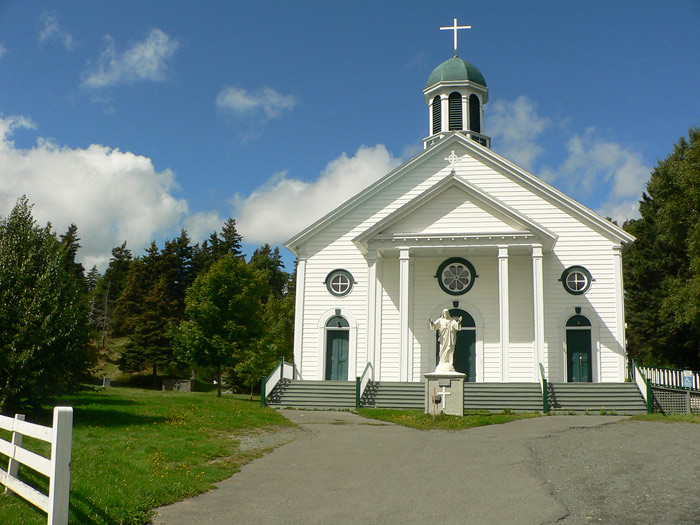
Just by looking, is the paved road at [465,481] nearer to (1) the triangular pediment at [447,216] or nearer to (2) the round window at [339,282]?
(1) the triangular pediment at [447,216]

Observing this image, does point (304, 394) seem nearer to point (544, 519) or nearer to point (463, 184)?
point (463, 184)

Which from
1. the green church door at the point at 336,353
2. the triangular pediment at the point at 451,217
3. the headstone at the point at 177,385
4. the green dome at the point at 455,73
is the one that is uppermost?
the green dome at the point at 455,73

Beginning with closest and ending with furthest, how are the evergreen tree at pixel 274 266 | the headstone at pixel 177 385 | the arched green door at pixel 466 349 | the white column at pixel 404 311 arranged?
the white column at pixel 404 311 → the arched green door at pixel 466 349 → the headstone at pixel 177 385 → the evergreen tree at pixel 274 266

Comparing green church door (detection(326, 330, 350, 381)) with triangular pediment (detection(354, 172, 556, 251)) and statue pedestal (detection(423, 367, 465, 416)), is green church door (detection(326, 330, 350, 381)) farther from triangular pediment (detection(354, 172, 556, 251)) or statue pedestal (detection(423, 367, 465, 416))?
statue pedestal (detection(423, 367, 465, 416))

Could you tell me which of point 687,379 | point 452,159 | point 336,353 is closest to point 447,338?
point 336,353

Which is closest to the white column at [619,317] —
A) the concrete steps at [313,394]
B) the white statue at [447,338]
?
the white statue at [447,338]

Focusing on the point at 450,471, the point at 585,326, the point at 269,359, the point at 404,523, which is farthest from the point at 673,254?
the point at 404,523

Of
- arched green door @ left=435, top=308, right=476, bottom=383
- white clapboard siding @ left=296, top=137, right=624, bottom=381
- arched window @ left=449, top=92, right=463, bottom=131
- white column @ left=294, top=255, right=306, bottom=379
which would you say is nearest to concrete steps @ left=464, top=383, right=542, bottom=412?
white clapboard siding @ left=296, top=137, right=624, bottom=381

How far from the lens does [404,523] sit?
649cm

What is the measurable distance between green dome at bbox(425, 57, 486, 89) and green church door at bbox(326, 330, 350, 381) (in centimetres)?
1290

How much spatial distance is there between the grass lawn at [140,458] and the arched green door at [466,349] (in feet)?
29.5

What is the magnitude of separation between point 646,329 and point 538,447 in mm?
31136

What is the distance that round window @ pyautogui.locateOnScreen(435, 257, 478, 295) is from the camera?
942 inches

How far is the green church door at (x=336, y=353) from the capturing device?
2439cm
